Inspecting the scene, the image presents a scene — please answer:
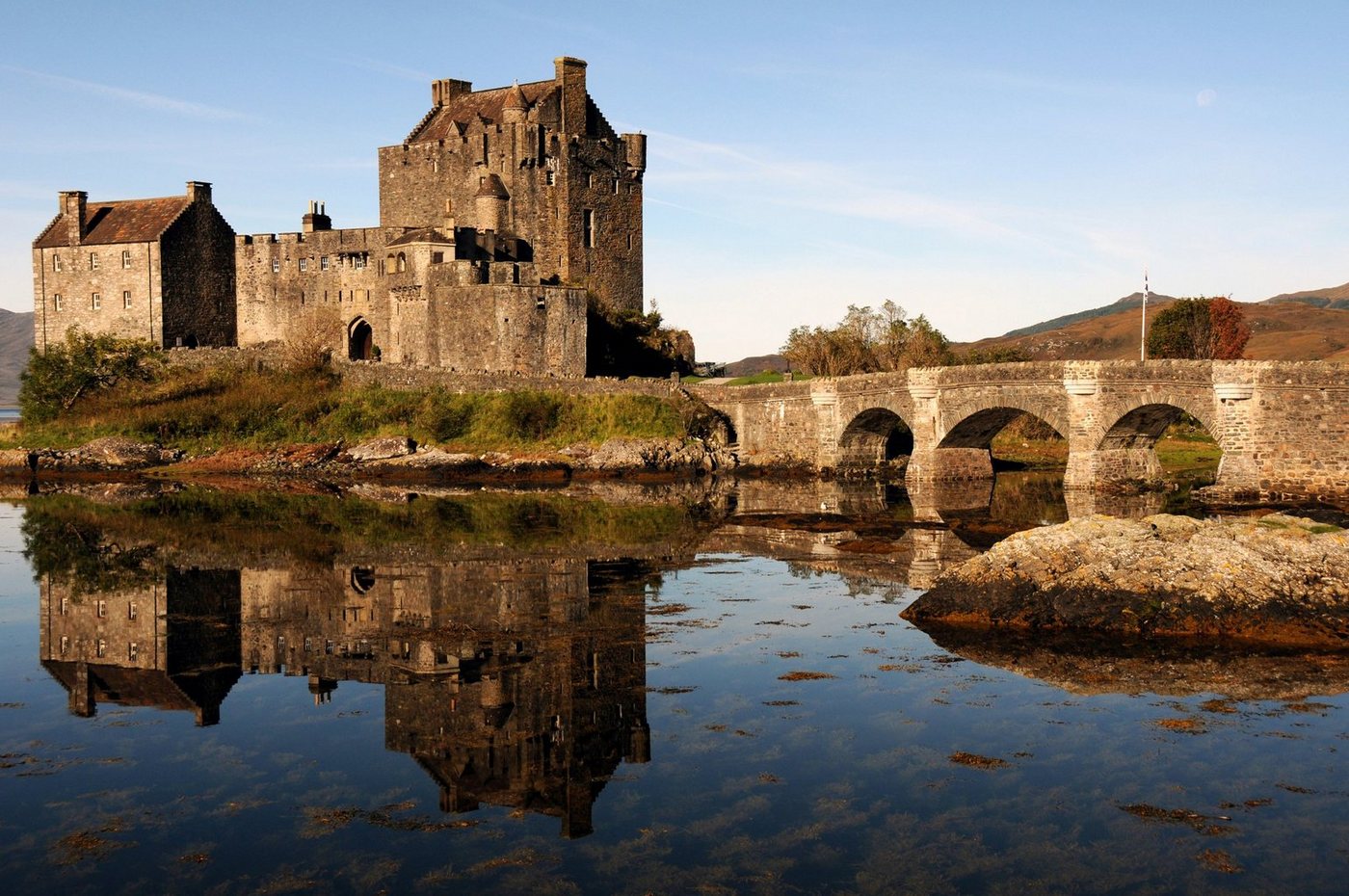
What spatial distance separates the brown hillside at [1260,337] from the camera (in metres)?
112

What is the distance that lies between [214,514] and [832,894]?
30593 millimetres

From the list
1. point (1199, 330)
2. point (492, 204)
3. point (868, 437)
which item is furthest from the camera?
point (1199, 330)

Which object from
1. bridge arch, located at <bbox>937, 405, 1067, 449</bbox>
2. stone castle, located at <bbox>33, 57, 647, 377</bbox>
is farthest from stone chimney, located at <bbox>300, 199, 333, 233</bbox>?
bridge arch, located at <bbox>937, 405, 1067, 449</bbox>

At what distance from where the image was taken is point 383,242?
62438 millimetres

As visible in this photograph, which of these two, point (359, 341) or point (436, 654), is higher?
point (359, 341)

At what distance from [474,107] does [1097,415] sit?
40.4 metres

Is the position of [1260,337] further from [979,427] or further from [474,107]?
[979,427]

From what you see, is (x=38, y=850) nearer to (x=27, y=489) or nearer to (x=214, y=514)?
(x=214, y=514)

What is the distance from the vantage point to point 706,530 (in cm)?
3278

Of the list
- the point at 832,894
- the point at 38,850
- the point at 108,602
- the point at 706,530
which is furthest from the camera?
the point at 706,530

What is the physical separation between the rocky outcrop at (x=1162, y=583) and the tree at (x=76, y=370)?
169 feet

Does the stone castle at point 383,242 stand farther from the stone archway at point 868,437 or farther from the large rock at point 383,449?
the stone archway at point 868,437

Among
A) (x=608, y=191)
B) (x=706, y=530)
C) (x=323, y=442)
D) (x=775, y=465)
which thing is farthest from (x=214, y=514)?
(x=608, y=191)

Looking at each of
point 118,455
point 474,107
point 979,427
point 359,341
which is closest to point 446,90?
point 474,107
